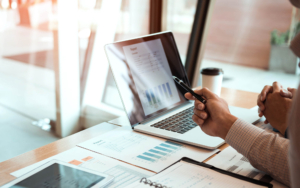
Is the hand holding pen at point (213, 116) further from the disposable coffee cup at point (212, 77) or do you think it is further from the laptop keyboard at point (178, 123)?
the disposable coffee cup at point (212, 77)

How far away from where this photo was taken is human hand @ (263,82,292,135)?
100cm

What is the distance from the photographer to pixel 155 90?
45.0 inches

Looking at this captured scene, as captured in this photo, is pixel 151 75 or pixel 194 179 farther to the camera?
pixel 151 75

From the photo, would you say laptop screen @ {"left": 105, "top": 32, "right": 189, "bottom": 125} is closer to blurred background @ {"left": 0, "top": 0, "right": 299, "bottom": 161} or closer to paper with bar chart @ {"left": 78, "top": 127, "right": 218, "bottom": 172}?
paper with bar chart @ {"left": 78, "top": 127, "right": 218, "bottom": 172}

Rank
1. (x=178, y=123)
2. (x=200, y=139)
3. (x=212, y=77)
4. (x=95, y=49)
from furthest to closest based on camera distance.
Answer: (x=95, y=49), (x=212, y=77), (x=178, y=123), (x=200, y=139)

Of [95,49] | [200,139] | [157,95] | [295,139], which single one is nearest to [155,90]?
[157,95]

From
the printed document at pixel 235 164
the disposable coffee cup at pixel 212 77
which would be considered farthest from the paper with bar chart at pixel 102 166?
the disposable coffee cup at pixel 212 77

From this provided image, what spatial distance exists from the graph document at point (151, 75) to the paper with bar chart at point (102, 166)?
1.01 ft

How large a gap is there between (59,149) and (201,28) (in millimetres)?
1867

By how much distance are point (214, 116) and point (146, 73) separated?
41cm

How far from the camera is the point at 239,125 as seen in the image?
0.75m

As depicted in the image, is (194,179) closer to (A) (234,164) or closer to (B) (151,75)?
(A) (234,164)

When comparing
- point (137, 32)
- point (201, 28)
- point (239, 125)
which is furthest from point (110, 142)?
point (201, 28)

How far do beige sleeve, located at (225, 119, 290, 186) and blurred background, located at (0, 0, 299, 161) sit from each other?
78 cm
